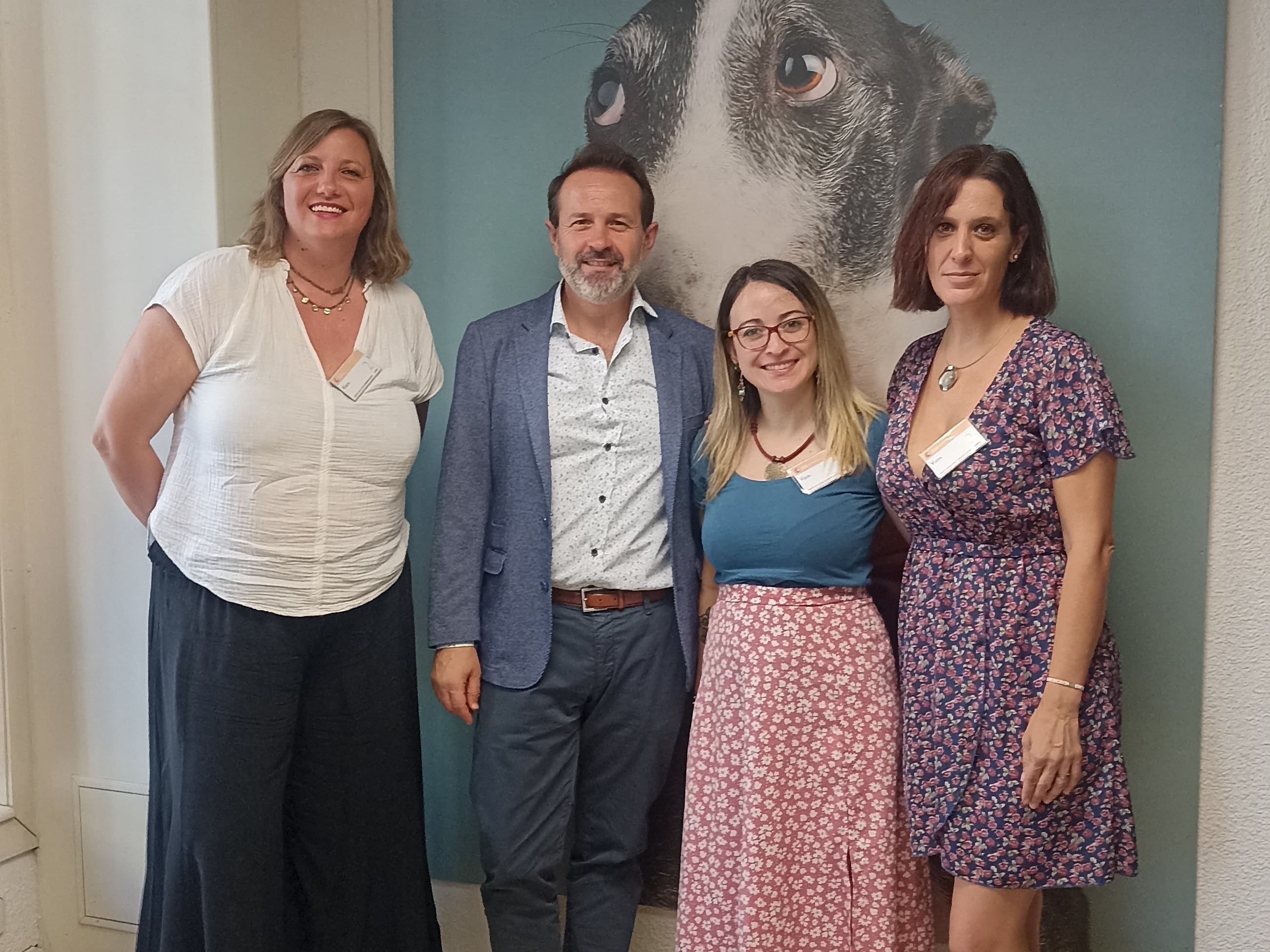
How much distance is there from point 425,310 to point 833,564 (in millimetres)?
1362

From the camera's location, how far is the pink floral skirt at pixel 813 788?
1.96 meters

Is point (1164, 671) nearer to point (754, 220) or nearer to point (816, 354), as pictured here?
point (816, 354)

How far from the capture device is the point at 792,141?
8.01 ft

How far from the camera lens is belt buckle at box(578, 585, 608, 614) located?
2.21 m

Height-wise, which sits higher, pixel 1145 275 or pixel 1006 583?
pixel 1145 275

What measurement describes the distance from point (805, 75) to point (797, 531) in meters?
1.17

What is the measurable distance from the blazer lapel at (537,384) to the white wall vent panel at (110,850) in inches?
55.7

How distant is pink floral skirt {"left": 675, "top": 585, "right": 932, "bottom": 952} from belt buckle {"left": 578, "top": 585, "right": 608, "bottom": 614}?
0.33 meters

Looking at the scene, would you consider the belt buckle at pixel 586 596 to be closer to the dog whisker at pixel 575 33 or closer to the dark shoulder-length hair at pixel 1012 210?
the dark shoulder-length hair at pixel 1012 210

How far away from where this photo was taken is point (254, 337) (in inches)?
77.5

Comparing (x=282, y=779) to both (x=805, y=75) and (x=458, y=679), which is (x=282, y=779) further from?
(x=805, y=75)

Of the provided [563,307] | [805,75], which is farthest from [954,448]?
[805,75]

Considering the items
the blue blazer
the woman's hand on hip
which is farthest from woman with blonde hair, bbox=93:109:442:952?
the woman's hand on hip

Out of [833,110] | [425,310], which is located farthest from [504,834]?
[833,110]
